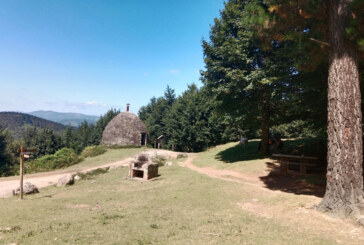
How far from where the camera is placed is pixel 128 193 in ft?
31.3

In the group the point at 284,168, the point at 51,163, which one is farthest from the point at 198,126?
the point at 284,168

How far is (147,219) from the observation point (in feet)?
19.8

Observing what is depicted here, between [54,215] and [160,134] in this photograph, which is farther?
[160,134]

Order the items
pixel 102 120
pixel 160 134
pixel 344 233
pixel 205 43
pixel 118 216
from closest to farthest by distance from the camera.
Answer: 1. pixel 344 233
2. pixel 118 216
3. pixel 205 43
4. pixel 160 134
5. pixel 102 120

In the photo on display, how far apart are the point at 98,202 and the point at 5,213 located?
110 inches

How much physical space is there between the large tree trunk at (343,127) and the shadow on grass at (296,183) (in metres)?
2.33

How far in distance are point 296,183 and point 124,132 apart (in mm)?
27788

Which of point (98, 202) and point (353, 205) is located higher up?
point (353, 205)

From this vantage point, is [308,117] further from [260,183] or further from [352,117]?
[352,117]

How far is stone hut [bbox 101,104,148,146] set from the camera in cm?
3381

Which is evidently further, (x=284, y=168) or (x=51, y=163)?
(x=51, y=163)

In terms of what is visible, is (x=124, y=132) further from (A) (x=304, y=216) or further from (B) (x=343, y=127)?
(B) (x=343, y=127)

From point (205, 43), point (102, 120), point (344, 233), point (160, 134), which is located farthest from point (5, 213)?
point (102, 120)

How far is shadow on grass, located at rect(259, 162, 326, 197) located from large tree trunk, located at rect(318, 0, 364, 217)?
2328 millimetres
